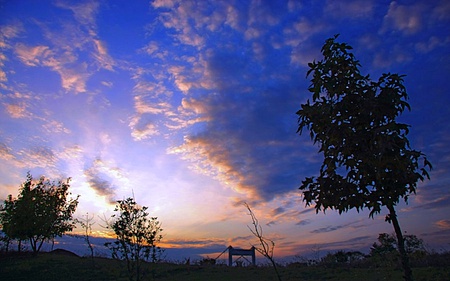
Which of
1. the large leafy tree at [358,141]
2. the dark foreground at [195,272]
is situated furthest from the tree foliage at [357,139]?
the dark foreground at [195,272]

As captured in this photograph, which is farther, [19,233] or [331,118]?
[19,233]

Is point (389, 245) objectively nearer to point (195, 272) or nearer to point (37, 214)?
point (195, 272)

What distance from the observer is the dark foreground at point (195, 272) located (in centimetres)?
1379

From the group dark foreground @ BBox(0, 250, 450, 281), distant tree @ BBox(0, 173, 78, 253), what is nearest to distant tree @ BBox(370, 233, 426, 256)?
dark foreground @ BBox(0, 250, 450, 281)

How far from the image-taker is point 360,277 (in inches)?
564

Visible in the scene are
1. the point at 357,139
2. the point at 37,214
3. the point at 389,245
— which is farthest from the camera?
the point at 37,214

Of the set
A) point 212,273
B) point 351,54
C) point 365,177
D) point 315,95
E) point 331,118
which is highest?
point 351,54

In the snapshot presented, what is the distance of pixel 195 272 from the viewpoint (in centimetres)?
2127

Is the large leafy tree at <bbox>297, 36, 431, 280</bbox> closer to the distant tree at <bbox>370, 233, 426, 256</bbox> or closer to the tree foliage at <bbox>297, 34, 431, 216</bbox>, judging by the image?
the tree foliage at <bbox>297, 34, 431, 216</bbox>

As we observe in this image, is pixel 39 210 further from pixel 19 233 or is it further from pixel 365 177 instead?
pixel 365 177

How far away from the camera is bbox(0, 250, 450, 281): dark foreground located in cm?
1379

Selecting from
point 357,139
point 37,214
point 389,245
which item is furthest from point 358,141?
point 37,214

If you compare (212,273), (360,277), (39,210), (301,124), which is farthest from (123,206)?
(39,210)

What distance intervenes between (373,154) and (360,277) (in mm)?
9481
